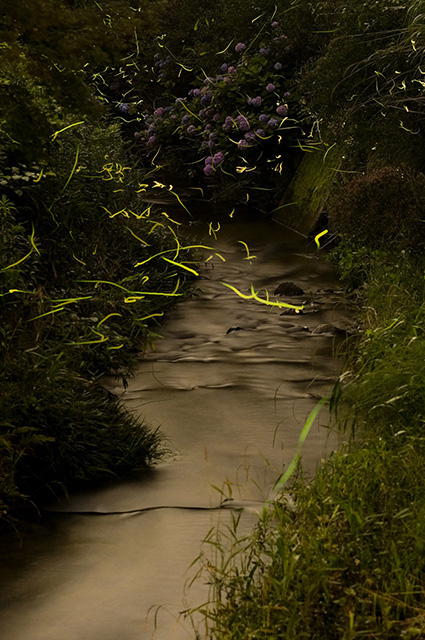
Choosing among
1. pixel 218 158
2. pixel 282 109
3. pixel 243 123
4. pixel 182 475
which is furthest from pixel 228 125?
pixel 182 475

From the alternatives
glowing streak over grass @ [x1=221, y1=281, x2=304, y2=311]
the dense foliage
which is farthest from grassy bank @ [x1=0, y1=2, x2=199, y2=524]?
glowing streak over grass @ [x1=221, y1=281, x2=304, y2=311]

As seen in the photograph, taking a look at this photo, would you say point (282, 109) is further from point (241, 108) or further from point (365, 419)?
point (365, 419)

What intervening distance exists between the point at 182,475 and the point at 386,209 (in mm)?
2879

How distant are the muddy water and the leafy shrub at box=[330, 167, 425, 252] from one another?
614mm

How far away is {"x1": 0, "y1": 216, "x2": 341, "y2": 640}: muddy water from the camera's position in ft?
11.1

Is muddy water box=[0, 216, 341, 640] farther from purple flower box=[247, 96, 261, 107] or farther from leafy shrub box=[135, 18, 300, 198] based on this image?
purple flower box=[247, 96, 261, 107]

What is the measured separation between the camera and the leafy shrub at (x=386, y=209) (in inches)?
251

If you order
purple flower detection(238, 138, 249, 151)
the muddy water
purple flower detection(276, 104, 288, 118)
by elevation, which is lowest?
the muddy water

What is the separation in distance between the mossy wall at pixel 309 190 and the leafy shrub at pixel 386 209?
1843 mm

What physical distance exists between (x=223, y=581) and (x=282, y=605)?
1.03 ft

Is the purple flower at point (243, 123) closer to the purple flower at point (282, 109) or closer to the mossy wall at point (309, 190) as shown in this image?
the purple flower at point (282, 109)

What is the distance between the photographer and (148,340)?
6121 millimetres

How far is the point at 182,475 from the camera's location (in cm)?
440

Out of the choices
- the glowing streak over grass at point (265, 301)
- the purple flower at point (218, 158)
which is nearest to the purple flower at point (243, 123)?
the purple flower at point (218, 158)
